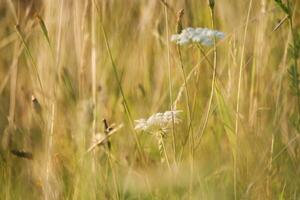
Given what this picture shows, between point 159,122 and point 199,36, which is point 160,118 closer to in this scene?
point 159,122

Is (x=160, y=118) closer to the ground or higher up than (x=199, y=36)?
closer to the ground

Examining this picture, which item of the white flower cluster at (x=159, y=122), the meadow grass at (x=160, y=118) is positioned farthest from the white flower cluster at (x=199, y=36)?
the white flower cluster at (x=159, y=122)

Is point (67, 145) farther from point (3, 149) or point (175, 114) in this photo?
point (175, 114)

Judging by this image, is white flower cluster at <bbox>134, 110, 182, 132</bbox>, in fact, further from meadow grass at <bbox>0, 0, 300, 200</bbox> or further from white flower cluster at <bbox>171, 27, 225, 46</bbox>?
white flower cluster at <bbox>171, 27, 225, 46</bbox>

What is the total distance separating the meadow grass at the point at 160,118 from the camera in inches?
67.2

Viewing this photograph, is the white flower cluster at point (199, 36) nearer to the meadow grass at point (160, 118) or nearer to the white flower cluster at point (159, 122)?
the meadow grass at point (160, 118)

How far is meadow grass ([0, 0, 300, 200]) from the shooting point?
171 centimetres

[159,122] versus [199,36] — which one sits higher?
[199,36]

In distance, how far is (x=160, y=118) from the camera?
1697mm

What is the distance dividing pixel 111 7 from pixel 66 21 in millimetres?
446

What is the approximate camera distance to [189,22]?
282 centimetres

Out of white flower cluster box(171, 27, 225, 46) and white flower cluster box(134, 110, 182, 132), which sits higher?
white flower cluster box(171, 27, 225, 46)

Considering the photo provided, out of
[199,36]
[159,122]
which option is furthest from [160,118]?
[199,36]

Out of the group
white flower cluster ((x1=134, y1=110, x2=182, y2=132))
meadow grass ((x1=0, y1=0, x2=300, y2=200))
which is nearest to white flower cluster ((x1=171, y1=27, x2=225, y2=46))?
meadow grass ((x1=0, y1=0, x2=300, y2=200))
